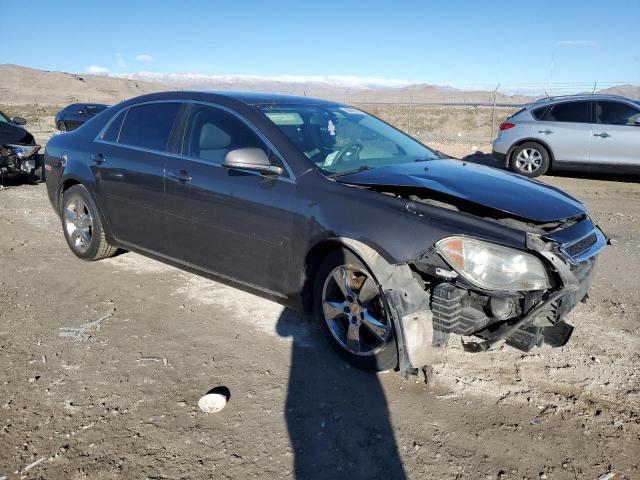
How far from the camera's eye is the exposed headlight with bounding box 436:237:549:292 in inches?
106

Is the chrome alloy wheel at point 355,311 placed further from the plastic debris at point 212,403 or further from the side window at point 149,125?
the side window at point 149,125

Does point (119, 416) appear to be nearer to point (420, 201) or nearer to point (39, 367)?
point (39, 367)

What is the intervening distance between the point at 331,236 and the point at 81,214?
321cm

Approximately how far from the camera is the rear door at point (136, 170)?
424 centimetres

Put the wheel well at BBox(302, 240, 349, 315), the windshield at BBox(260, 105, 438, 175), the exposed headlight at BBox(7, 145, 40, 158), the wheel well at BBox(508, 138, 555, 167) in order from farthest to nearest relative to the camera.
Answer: the wheel well at BBox(508, 138, 555, 167) → the exposed headlight at BBox(7, 145, 40, 158) → the windshield at BBox(260, 105, 438, 175) → the wheel well at BBox(302, 240, 349, 315)

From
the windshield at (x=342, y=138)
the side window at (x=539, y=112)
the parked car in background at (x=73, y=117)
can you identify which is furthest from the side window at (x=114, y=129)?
the parked car in background at (x=73, y=117)

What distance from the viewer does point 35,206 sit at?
813 cm

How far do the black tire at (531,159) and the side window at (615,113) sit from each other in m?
1.14

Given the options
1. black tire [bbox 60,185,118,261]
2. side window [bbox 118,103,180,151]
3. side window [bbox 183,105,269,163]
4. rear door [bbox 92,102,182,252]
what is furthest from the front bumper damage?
black tire [bbox 60,185,118,261]

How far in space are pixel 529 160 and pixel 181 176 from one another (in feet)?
28.4

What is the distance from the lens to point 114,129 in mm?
4789

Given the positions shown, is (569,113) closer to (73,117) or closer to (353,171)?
(353,171)

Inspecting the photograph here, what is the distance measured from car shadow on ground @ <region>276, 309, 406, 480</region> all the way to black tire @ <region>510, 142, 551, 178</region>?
8476mm

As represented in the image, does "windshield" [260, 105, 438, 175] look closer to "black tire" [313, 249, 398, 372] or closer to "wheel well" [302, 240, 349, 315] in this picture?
"wheel well" [302, 240, 349, 315]
